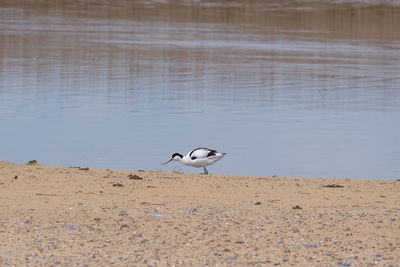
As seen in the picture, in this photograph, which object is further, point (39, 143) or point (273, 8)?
point (273, 8)

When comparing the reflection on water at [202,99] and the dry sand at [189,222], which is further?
the reflection on water at [202,99]

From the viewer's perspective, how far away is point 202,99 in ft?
72.0

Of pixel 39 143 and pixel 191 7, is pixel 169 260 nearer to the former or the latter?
pixel 39 143

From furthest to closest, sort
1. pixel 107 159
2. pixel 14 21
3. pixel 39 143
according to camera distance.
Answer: pixel 14 21, pixel 39 143, pixel 107 159

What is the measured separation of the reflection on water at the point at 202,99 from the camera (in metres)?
15.8

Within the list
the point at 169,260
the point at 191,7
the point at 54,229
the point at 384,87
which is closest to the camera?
the point at 169,260

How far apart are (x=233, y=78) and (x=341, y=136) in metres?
8.94

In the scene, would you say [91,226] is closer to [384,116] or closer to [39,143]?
[39,143]

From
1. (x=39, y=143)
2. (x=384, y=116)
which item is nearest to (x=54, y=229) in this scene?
(x=39, y=143)

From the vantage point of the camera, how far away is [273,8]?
7150cm

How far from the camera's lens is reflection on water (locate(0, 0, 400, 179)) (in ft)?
51.8

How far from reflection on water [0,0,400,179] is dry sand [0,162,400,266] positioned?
3501mm

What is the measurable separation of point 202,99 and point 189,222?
530 inches

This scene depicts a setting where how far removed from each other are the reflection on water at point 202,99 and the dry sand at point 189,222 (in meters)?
3.50
